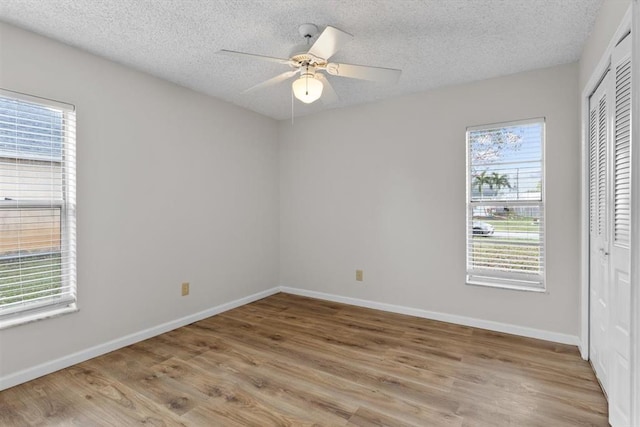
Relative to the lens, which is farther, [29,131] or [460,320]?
[460,320]

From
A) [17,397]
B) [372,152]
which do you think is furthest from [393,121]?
[17,397]

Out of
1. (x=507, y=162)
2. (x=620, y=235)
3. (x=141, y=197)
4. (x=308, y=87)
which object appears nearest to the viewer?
(x=620, y=235)

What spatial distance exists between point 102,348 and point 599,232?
3.83 metres

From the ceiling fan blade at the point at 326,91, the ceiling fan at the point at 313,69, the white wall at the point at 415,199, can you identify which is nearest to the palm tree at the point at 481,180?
the white wall at the point at 415,199

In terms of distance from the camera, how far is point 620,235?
1754 mm

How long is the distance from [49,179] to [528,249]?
4009 millimetres

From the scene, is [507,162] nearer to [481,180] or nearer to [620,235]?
[481,180]

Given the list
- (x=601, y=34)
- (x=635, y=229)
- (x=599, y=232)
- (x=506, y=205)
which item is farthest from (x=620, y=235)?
(x=506, y=205)

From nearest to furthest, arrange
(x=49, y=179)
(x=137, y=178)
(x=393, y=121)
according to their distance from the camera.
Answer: (x=49, y=179) < (x=137, y=178) < (x=393, y=121)

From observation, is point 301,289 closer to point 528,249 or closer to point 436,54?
point 528,249

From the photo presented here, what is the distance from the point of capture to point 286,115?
14.3 feet

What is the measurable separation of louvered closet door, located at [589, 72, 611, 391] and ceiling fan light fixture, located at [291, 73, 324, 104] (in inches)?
68.6

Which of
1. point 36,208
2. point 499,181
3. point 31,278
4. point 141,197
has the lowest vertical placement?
point 31,278

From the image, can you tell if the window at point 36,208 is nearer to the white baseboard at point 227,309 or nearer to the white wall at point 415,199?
the white baseboard at point 227,309
